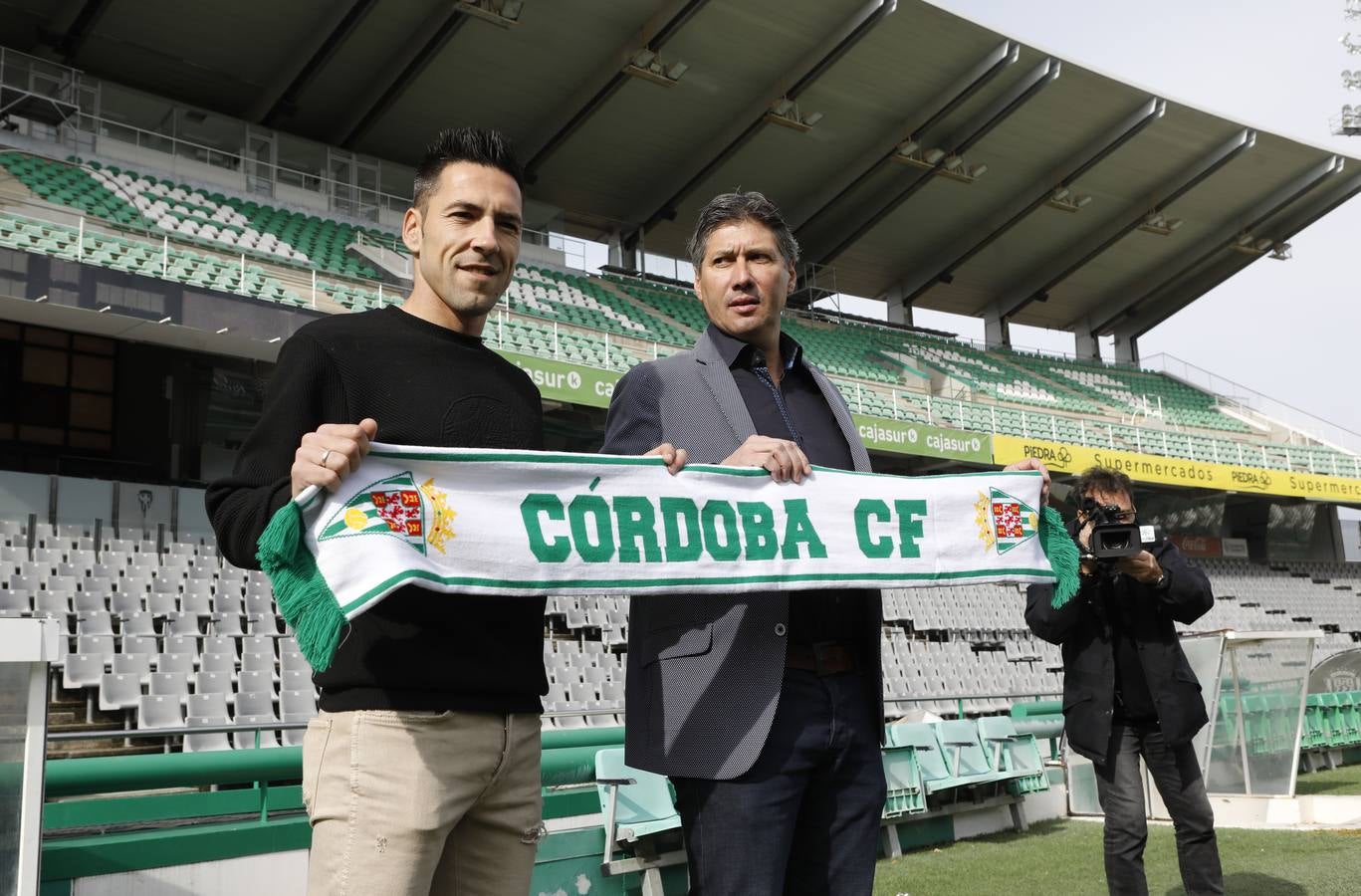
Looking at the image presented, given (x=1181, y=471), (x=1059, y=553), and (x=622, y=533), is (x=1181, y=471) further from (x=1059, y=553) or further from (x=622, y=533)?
(x=622, y=533)

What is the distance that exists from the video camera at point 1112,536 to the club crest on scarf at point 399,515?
235cm

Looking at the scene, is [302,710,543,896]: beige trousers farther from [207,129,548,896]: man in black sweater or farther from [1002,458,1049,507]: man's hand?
[1002,458,1049,507]: man's hand

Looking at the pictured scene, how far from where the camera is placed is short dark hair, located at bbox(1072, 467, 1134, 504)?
3.88 metres

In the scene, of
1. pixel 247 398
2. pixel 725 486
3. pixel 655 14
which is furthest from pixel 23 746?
pixel 655 14

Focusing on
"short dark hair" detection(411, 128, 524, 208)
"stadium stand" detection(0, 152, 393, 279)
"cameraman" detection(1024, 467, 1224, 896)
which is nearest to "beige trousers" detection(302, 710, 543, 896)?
"short dark hair" detection(411, 128, 524, 208)

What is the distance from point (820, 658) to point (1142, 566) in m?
1.93

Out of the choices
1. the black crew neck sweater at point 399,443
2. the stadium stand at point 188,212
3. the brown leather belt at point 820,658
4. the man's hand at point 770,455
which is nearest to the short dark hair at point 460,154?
the black crew neck sweater at point 399,443

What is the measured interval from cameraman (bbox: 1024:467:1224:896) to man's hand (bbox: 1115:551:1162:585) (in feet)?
0.04

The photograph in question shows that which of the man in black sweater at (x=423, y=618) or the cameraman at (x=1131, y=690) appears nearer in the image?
the man in black sweater at (x=423, y=618)

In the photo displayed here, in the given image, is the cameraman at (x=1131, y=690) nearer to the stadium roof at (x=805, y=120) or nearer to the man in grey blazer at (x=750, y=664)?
the man in grey blazer at (x=750, y=664)

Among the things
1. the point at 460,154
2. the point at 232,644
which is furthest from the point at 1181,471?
the point at 460,154

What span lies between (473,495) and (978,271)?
26.3 m

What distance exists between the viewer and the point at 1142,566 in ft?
12.0

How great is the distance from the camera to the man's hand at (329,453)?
1629 mm
